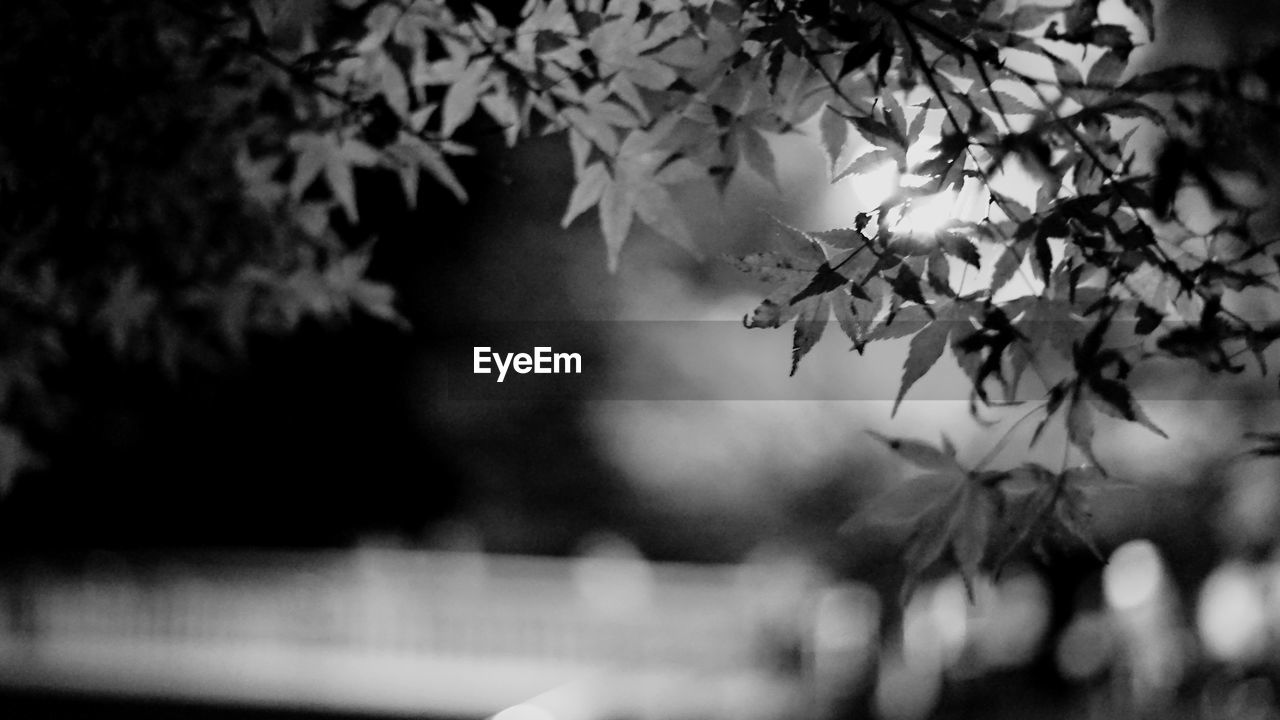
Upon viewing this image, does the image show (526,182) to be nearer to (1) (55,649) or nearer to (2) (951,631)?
(2) (951,631)

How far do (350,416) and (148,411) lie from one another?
4.47 feet

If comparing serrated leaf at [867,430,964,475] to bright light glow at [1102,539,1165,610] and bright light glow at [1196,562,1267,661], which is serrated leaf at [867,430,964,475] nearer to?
bright light glow at [1196,562,1267,661]

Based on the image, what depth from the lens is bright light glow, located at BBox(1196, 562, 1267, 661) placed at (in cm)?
459

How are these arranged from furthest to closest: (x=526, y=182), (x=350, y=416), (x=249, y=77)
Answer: (x=350, y=416)
(x=526, y=182)
(x=249, y=77)

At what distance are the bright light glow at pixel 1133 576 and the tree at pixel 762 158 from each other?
401 centimetres

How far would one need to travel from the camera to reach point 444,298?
288 inches

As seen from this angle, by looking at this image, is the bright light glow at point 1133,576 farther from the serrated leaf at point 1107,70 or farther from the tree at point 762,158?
the serrated leaf at point 1107,70

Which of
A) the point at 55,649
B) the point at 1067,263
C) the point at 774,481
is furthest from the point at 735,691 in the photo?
the point at 55,649

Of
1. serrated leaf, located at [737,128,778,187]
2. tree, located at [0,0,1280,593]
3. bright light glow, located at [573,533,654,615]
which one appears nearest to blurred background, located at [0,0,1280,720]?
bright light glow, located at [573,533,654,615]

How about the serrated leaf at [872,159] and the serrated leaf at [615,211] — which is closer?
the serrated leaf at [872,159]

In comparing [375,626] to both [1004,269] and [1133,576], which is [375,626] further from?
[1004,269]

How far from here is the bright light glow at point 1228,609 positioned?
4.59 m

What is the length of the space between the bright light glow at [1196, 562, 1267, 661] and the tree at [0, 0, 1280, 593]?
353 cm

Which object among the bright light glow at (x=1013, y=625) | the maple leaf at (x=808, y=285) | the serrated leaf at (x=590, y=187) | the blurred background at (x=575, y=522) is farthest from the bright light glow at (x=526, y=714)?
the maple leaf at (x=808, y=285)
